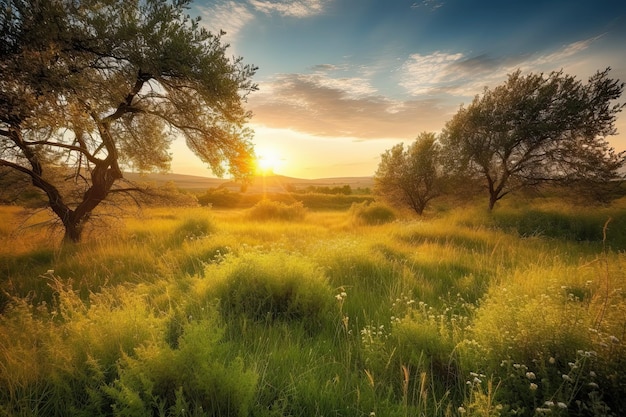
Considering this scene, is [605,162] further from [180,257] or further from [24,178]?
[24,178]

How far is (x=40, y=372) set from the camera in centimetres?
255

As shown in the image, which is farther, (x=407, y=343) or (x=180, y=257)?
(x=180, y=257)

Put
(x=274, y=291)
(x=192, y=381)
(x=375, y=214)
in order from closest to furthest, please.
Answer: (x=192, y=381), (x=274, y=291), (x=375, y=214)

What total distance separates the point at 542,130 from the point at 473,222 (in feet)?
18.6

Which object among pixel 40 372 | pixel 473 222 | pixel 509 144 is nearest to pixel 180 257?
pixel 40 372

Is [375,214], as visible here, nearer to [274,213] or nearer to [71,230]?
[274,213]

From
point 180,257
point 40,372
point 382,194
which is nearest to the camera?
→ point 40,372

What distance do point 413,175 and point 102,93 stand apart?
2153cm

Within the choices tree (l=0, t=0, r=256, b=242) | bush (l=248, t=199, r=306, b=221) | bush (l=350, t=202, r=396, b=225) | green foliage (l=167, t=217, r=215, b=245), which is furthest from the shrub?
bush (l=350, t=202, r=396, b=225)

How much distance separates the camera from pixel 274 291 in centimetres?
454

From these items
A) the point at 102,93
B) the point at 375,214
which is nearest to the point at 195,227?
the point at 102,93

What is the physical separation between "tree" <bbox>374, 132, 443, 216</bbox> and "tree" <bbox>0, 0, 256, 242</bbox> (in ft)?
56.4

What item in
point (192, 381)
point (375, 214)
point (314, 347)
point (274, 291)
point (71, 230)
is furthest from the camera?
point (375, 214)

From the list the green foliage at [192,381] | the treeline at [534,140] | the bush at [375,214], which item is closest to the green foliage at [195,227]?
the green foliage at [192,381]
